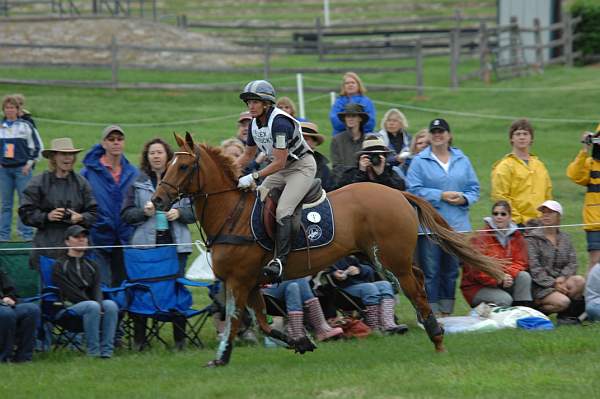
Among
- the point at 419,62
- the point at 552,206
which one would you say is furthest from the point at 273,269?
the point at 419,62

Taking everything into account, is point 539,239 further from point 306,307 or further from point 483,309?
point 306,307

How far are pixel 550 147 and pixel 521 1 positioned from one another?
1148 cm

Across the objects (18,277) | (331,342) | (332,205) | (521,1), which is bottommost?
(331,342)

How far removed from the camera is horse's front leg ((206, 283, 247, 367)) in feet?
31.8

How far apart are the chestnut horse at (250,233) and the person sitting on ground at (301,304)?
735mm

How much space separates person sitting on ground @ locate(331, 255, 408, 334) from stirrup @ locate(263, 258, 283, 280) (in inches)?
69.8

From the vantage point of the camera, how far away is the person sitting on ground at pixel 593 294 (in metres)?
11.3

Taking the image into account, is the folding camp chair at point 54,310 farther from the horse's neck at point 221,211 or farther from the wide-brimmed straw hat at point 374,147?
the wide-brimmed straw hat at point 374,147

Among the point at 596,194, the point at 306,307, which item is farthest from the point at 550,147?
the point at 306,307

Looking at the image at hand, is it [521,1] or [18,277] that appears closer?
[18,277]

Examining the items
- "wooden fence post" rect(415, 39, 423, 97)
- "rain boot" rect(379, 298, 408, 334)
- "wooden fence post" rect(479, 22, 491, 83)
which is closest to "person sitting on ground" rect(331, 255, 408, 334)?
"rain boot" rect(379, 298, 408, 334)

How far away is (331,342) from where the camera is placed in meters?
11.1

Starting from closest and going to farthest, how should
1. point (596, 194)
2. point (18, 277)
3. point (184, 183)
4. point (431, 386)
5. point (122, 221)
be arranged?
point (431, 386), point (184, 183), point (18, 277), point (122, 221), point (596, 194)

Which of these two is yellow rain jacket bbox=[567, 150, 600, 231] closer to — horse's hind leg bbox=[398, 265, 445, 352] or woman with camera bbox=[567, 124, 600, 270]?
woman with camera bbox=[567, 124, 600, 270]
